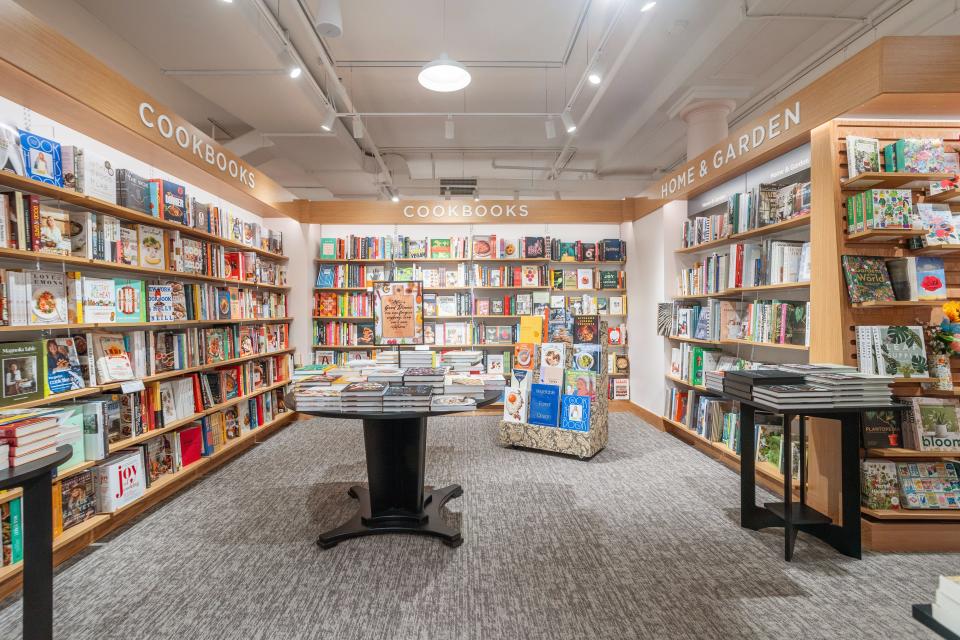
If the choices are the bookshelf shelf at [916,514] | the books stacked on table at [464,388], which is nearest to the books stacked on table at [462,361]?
the books stacked on table at [464,388]

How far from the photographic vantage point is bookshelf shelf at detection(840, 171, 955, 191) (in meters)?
2.53

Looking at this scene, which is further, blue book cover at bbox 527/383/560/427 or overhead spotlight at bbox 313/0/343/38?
blue book cover at bbox 527/383/560/427

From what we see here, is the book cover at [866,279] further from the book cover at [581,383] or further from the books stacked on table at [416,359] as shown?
the books stacked on table at [416,359]

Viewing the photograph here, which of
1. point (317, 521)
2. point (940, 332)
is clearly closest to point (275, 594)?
point (317, 521)

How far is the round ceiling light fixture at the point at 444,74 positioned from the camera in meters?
3.52

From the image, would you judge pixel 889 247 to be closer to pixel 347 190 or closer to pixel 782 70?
pixel 782 70

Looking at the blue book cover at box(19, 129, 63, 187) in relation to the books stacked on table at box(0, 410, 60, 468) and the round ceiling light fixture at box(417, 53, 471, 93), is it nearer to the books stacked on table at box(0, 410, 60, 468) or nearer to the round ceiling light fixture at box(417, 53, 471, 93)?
the books stacked on table at box(0, 410, 60, 468)

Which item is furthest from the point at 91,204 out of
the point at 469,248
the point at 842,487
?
the point at 842,487

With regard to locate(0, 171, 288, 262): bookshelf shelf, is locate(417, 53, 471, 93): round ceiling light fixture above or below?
above

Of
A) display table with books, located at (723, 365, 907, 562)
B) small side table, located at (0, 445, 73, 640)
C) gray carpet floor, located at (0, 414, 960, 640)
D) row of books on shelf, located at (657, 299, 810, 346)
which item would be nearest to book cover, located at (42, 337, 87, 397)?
gray carpet floor, located at (0, 414, 960, 640)

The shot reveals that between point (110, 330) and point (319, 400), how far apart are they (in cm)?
196

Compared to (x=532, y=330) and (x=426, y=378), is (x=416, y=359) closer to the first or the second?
(x=426, y=378)

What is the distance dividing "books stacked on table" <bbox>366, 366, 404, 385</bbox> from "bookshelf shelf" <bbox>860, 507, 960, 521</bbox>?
9.36 ft

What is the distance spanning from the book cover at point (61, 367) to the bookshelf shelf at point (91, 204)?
822mm
